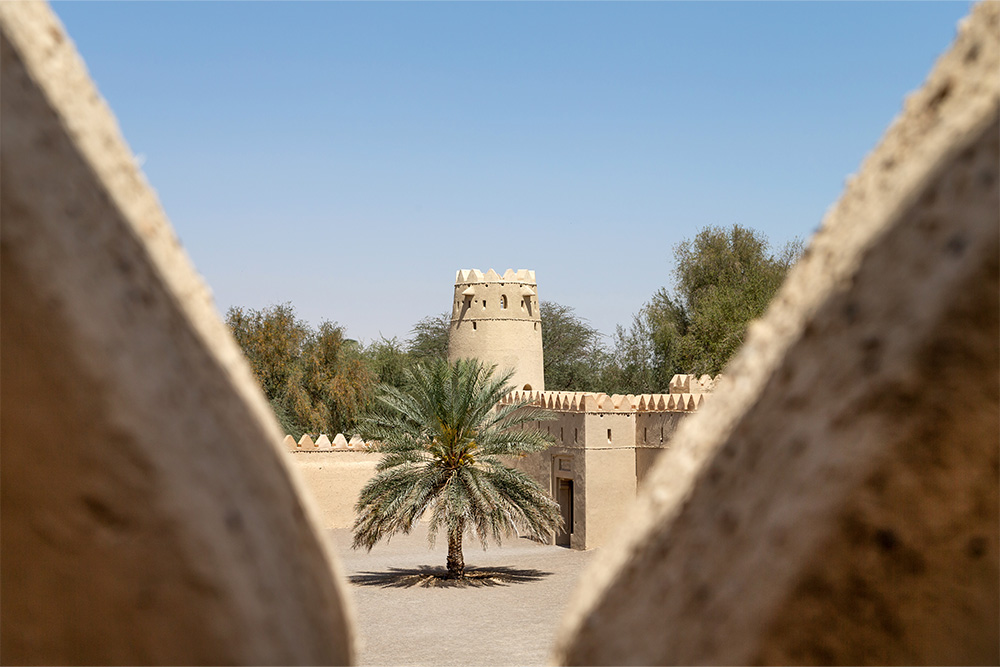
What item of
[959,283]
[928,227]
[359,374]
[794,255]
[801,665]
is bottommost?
[801,665]

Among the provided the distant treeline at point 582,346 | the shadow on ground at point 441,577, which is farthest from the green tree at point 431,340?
the shadow on ground at point 441,577

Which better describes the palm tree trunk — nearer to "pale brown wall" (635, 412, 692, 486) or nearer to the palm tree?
the palm tree

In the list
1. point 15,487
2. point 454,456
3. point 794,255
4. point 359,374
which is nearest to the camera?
point 15,487

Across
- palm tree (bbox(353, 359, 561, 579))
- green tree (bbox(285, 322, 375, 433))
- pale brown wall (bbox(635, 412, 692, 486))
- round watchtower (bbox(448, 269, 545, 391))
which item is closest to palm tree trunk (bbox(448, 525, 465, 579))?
palm tree (bbox(353, 359, 561, 579))

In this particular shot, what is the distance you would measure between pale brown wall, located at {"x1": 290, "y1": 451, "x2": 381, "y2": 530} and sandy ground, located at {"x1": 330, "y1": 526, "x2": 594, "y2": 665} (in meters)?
1.66

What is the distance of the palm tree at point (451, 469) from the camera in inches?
609

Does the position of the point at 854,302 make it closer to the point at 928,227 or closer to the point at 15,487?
the point at 928,227

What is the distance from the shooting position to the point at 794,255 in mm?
40219

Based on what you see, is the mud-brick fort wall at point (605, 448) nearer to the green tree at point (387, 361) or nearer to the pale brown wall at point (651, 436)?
the pale brown wall at point (651, 436)

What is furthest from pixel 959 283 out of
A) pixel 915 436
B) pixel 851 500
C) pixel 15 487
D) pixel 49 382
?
pixel 15 487

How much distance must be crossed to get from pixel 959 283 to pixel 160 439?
136cm

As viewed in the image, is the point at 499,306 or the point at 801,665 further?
the point at 499,306

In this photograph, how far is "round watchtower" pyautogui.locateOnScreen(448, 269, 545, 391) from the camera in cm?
2762

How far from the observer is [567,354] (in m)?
46.5
